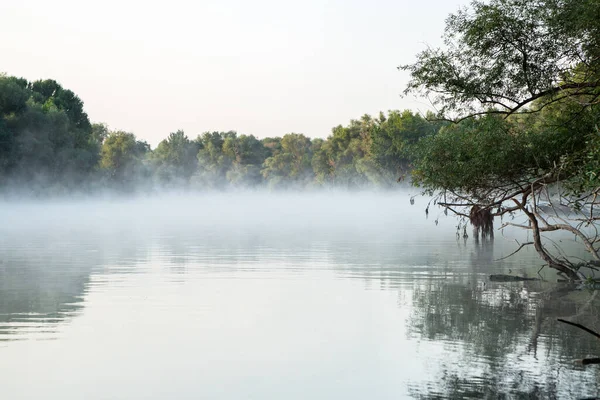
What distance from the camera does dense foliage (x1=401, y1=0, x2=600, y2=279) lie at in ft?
59.4

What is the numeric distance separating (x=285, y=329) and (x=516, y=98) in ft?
31.2

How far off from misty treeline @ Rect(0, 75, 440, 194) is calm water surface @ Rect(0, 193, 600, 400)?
439cm

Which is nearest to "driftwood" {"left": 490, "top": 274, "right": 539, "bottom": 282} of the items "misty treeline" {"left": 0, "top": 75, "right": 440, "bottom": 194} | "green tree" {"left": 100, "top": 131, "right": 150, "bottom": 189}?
"misty treeline" {"left": 0, "top": 75, "right": 440, "bottom": 194}

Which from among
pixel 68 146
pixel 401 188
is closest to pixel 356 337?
pixel 68 146

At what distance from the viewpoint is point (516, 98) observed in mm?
20094

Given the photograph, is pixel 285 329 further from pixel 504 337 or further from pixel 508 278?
pixel 508 278

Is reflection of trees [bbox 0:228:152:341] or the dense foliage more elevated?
the dense foliage

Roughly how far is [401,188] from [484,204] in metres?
87.4

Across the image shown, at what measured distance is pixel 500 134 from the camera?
19.7 metres

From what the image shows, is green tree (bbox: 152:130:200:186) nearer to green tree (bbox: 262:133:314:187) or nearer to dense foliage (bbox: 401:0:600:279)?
green tree (bbox: 262:133:314:187)

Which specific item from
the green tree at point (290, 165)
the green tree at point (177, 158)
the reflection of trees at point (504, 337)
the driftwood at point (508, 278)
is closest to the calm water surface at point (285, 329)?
the reflection of trees at point (504, 337)

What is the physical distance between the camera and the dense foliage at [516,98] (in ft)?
59.4

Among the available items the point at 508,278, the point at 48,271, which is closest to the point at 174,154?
the point at 48,271

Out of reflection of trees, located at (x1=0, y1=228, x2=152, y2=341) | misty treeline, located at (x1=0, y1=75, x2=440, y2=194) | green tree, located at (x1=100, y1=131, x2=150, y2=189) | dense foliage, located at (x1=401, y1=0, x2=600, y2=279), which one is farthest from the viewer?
green tree, located at (x1=100, y1=131, x2=150, y2=189)
